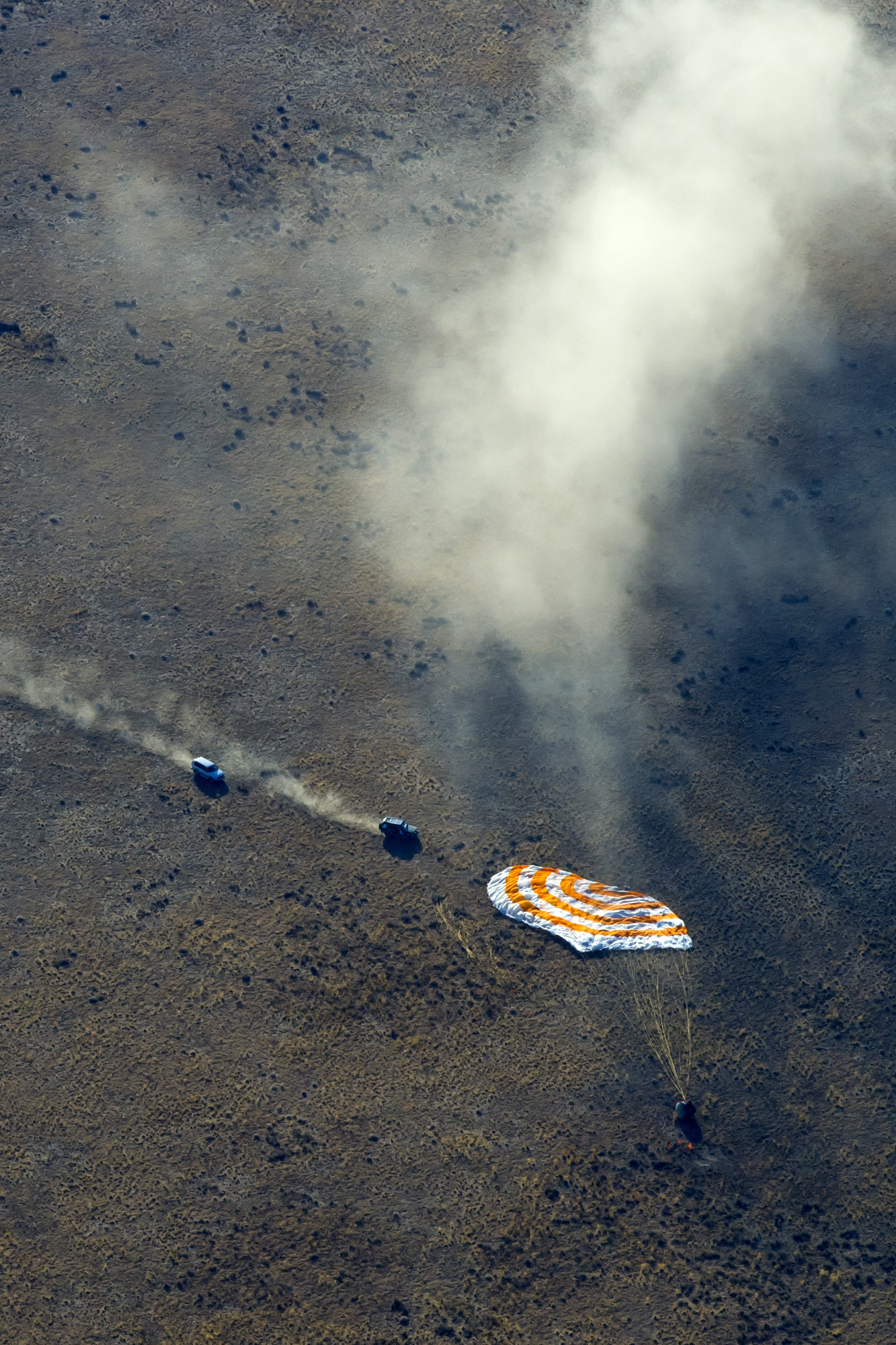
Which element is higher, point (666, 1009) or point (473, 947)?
point (666, 1009)

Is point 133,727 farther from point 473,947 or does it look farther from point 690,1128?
point 690,1128

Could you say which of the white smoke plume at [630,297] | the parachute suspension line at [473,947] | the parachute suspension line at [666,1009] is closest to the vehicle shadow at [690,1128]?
the parachute suspension line at [666,1009]

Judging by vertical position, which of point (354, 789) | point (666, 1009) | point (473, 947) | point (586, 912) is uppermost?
point (586, 912)

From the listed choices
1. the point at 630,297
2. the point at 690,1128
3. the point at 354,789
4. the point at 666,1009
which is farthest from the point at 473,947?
the point at 630,297

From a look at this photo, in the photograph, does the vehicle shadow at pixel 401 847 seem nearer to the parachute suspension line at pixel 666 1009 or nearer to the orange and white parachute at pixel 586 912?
the orange and white parachute at pixel 586 912

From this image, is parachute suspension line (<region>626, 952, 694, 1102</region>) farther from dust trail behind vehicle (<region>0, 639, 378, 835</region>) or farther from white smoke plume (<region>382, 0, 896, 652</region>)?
white smoke plume (<region>382, 0, 896, 652</region>)

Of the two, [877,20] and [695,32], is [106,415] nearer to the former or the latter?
[695,32]

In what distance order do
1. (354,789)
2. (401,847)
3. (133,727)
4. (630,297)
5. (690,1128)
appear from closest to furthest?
(690,1128) < (401,847) < (354,789) < (133,727) < (630,297)
